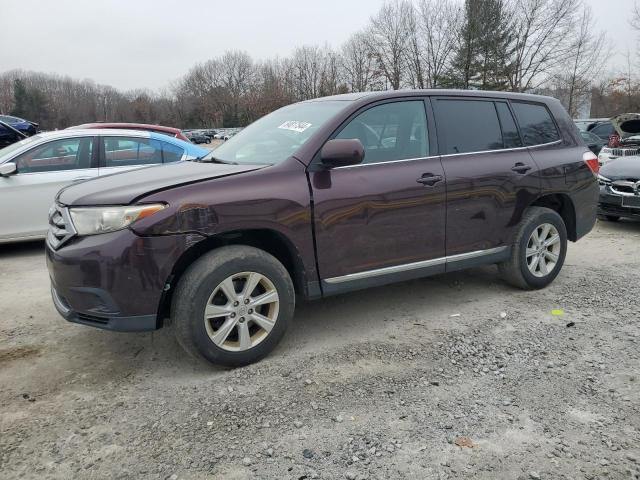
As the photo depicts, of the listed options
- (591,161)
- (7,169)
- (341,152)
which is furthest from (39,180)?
(591,161)

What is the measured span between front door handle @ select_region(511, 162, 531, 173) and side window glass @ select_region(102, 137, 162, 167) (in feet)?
15.8

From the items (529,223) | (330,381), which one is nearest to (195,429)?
(330,381)

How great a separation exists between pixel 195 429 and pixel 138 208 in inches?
51.4

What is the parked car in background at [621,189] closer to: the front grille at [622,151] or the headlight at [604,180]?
the headlight at [604,180]

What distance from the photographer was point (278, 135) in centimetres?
391

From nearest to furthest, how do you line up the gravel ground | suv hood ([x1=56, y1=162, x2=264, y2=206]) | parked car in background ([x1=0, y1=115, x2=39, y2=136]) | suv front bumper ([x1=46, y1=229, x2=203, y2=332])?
1. the gravel ground
2. suv front bumper ([x1=46, y1=229, x2=203, y2=332])
3. suv hood ([x1=56, y1=162, x2=264, y2=206])
4. parked car in background ([x1=0, y1=115, x2=39, y2=136])

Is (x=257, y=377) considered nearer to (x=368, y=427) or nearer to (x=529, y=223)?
(x=368, y=427)

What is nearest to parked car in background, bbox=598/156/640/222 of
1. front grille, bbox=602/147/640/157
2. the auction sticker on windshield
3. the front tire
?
front grille, bbox=602/147/640/157

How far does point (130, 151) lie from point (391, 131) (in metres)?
4.30

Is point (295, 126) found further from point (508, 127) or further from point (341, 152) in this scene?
point (508, 127)

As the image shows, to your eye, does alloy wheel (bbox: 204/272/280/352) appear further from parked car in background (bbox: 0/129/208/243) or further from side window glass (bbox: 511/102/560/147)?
parked car in background (bbox: 0/129/208/243)

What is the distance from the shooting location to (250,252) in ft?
10.6

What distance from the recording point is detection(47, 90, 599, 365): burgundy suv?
2.98 meters

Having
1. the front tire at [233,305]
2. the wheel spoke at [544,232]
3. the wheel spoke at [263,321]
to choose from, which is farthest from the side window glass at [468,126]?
the wheel spoke at [263,321]
